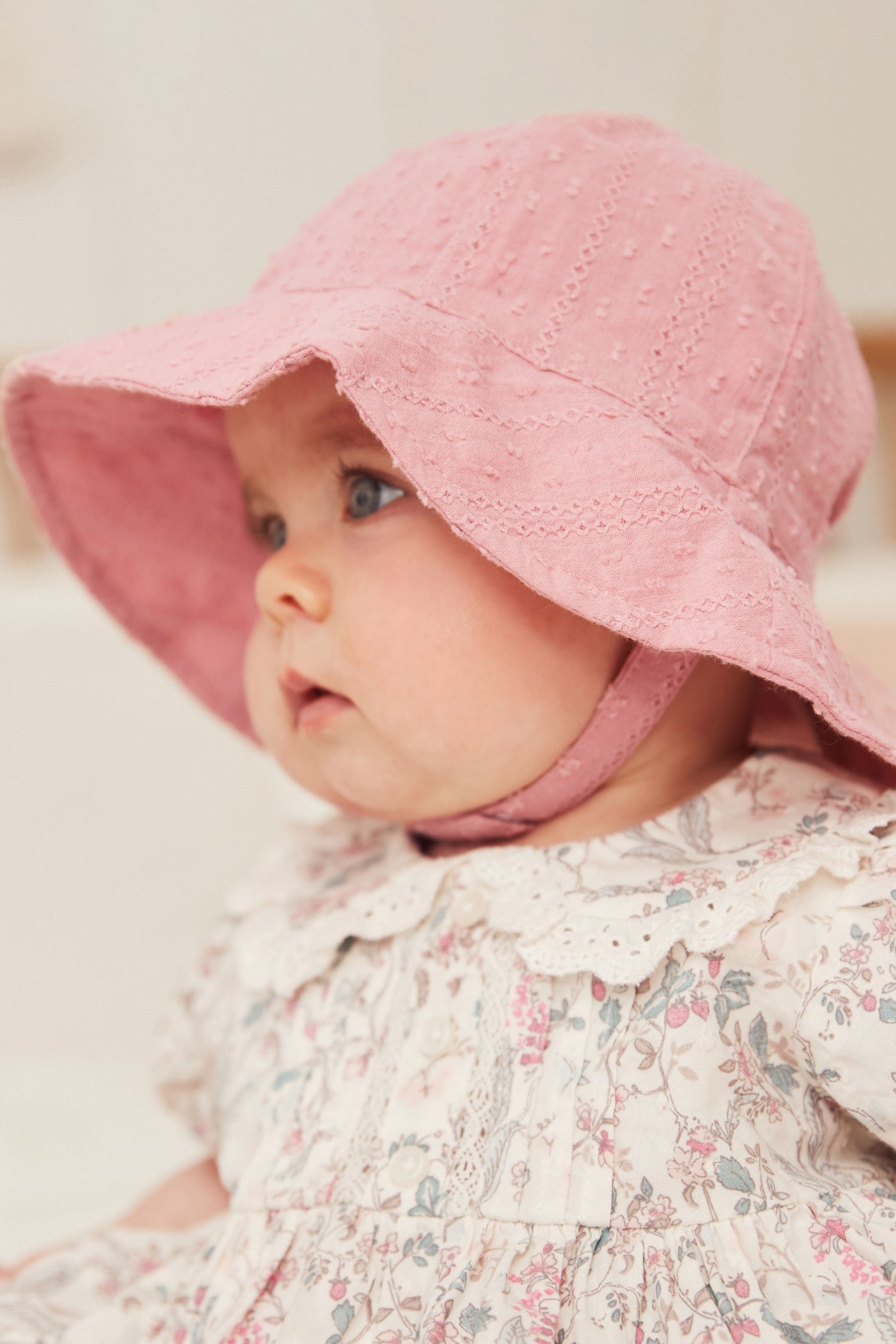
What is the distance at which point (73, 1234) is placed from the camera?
37.7 inches

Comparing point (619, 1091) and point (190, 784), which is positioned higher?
point (619, 1091)

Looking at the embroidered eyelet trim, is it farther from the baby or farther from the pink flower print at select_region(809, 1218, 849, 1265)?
the pink flower print at select_region(809, 1218, 849, 1265)

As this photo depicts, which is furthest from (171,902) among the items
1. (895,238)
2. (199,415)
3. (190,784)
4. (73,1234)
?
(895,238)

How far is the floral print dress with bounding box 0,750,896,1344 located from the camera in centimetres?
59

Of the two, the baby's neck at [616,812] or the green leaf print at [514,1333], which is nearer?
the green leaf print at [514,1333]

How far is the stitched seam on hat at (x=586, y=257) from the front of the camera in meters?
0.64

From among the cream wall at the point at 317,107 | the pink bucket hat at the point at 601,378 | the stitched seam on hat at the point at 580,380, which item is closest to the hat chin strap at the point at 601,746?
the pink bucket hat at the point at 601,378

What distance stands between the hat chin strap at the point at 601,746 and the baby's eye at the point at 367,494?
0.16 m

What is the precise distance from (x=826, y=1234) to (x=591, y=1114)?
0.12 m

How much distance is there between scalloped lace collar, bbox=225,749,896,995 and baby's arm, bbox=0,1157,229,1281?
→ 0.18m

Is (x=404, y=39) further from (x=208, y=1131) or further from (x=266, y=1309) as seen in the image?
(x=266, y=1309)

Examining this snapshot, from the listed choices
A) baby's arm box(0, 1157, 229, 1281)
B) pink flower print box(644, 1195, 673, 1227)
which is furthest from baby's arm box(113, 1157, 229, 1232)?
pink flower print box(644, 1195, 673, 1227)

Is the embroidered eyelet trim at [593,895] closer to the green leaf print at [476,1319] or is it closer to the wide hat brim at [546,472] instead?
the wide hat brim at [546,472]

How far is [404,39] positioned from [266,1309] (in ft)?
4.25
